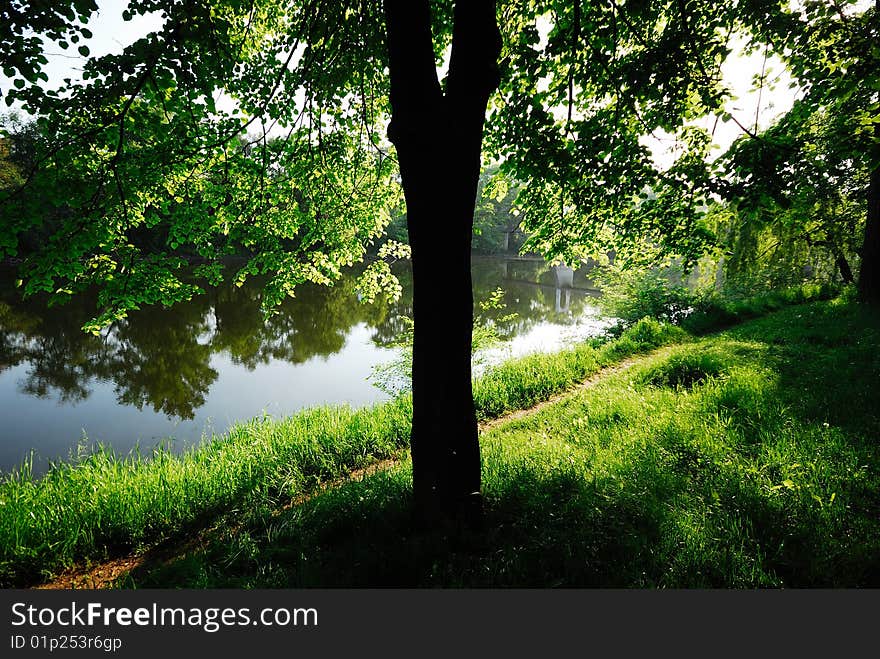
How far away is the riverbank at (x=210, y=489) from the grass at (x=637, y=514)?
93mm

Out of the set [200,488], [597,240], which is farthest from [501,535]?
[597,240]

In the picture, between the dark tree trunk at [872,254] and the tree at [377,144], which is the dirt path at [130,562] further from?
the dark tree trunk at [872,254]

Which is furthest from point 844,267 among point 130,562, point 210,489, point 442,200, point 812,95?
point 130,562

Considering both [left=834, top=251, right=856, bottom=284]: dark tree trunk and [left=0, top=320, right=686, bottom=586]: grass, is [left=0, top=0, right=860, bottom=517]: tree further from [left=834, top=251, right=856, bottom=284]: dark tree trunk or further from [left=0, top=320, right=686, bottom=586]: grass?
[left=834, top=251, right=856, bottom=284]: dark tree trunk

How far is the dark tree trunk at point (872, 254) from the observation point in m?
9.59

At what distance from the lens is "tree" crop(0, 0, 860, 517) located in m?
2.76

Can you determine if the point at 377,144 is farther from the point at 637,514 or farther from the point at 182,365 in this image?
the point at 182,365

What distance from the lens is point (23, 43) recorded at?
8.51 feet

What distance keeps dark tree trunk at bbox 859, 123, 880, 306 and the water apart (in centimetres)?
776

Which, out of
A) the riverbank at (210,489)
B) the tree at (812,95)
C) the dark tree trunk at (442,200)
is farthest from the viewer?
the riverbank at (210,489)

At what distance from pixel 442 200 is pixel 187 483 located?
187 inches

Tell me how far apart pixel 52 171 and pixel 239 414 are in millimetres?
8515

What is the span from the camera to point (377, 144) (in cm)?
539

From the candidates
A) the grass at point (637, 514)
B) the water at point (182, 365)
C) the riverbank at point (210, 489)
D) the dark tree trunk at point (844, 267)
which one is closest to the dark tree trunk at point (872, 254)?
the dark tree trunk at point (844, 267)
